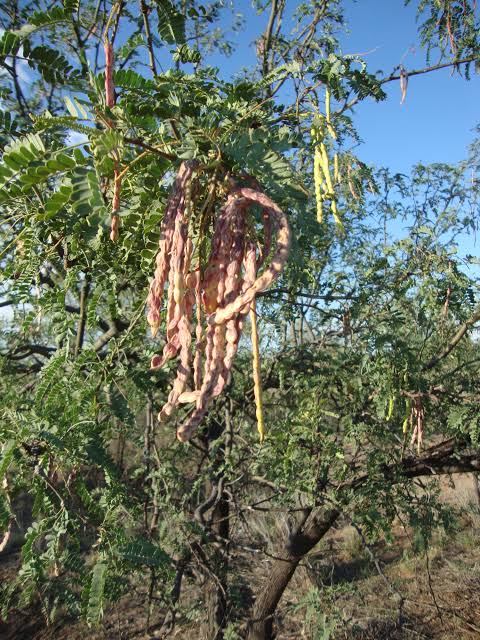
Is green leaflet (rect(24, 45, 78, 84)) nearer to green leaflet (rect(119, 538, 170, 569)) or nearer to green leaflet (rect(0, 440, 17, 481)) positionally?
green leaflet (rect(0, 440, 17, 481))

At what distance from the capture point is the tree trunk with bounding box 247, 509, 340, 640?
389 centimetres

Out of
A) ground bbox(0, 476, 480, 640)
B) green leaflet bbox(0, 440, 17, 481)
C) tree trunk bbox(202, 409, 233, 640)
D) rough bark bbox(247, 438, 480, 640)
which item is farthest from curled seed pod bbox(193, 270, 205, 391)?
ground bbox(0, 476, 480, 640)

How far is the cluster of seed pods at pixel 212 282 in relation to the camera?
730 millimetres

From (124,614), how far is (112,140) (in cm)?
679

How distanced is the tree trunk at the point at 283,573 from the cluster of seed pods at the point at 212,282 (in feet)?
11.2

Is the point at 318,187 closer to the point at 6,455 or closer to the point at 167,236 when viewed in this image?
the point at 167,236

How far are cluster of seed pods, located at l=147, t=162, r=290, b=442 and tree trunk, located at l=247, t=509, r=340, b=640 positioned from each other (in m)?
3.40

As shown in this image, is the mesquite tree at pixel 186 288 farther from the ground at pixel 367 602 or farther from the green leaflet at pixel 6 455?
the ground at pixel 367 602

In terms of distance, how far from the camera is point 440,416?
11.4 feet

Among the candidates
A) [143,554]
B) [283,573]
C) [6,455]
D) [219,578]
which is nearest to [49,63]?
[6,455]

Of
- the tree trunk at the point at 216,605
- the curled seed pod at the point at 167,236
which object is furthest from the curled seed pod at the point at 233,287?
the tree trunk at the point at 216,605

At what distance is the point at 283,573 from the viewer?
401 centimetres

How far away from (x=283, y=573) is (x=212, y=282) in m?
3.85

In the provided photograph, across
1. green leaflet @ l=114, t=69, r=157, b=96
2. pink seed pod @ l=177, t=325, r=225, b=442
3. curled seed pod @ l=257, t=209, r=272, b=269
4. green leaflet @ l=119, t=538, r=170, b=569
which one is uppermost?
green leaflet @ l=114, t=69, r=157, b=96
